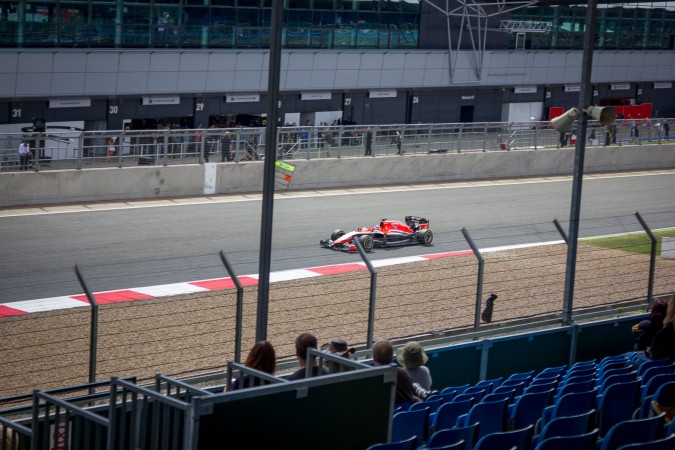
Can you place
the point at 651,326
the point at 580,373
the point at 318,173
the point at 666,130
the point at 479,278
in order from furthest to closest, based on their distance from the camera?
the point at 666,130, the point at 318,173, the point at 479,278, the point at 651,326, the point at 580,373

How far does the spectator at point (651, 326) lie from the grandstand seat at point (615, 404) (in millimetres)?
2223

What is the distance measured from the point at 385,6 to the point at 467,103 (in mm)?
7692

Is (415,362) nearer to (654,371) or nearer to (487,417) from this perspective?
(487,417)

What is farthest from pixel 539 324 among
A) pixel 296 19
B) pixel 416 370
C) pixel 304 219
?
pixel 296 19

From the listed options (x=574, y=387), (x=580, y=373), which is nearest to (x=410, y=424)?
(x=574, y=387)

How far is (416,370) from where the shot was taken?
8898 millimetres

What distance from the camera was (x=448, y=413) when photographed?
776cm

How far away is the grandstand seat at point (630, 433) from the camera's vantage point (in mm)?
6574

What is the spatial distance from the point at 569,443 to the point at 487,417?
4.87 ft

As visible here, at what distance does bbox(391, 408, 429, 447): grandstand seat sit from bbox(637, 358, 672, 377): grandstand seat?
125 inches

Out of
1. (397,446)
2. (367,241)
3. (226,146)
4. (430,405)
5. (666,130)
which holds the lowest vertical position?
(367,241)

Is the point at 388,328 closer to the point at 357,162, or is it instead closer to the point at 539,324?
the point at 539,324

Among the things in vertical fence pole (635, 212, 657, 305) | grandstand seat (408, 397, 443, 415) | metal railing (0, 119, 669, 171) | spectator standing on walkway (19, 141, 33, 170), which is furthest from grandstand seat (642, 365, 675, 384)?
spectator standing on walkway (19, 141, 33, 170)

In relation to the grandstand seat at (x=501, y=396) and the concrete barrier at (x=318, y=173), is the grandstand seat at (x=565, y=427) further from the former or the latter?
the concrete barrier at (x=318, y=173)
